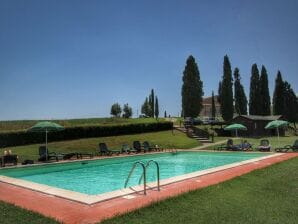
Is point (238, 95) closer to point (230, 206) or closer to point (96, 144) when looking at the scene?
point (96, 144)

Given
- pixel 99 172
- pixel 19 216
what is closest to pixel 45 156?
pixel 99 172

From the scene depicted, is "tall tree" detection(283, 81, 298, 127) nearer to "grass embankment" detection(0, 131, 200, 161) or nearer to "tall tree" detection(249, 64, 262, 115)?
"tall tree" detection(249, 64, 262, 115)

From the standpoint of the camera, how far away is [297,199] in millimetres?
8938

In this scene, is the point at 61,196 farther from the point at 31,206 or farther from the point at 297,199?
the point at 297,199

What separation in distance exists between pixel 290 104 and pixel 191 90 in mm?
29340

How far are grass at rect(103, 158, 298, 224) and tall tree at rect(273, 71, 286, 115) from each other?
60546mm

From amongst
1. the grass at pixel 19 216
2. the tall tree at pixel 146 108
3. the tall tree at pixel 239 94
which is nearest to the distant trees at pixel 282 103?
the tall tree at pixel 239 94

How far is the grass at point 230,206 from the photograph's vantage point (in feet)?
22.9

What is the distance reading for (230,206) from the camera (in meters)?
8.05

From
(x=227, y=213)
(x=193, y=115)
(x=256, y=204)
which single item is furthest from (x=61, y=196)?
(x=193, y=115)

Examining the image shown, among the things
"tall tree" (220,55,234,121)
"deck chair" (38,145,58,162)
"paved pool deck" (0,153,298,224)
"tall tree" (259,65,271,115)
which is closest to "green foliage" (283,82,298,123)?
"tall tree" (259,65,271,115)

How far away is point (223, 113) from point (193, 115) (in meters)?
5.83

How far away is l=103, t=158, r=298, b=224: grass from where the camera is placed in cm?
698

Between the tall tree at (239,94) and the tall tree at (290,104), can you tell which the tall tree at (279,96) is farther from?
the tall tree at (239,94)
